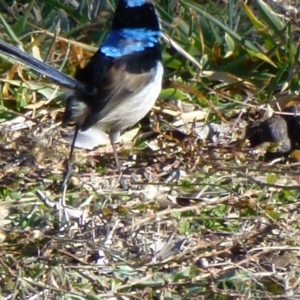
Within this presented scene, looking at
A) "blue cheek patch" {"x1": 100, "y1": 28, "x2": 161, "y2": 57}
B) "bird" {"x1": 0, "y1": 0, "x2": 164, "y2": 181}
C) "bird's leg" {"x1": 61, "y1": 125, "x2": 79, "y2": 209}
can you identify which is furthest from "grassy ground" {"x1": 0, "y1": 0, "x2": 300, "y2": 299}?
"blue cheek patch" {"x1": 100, "y1": 28, "x2": 161, "y2": 57}

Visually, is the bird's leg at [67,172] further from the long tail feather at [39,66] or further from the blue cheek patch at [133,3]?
the blue cheek patch at [133,3]

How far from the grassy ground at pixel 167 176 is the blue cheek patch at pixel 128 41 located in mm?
313

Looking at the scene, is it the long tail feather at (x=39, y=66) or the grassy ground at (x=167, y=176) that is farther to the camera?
the long tail feather at (x=39, y=66)

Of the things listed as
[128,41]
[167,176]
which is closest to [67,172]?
[167,176]

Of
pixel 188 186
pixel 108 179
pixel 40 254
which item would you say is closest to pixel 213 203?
pixel 188 186

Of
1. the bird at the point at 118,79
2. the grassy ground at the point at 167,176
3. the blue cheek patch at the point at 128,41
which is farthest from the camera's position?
the blue cheek patch at the point at 128,41

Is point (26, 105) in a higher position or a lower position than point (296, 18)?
lower

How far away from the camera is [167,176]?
5.62 metres

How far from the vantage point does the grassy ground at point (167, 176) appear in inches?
180

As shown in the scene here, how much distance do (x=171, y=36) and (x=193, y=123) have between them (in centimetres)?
76

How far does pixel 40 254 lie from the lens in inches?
181

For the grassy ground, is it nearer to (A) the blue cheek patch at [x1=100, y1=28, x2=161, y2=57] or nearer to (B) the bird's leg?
(B) the bird's leg

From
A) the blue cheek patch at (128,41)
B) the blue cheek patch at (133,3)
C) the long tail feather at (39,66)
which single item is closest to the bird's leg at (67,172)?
the long tail feather at (39,66)

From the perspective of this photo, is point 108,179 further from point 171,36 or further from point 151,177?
point 171,36
